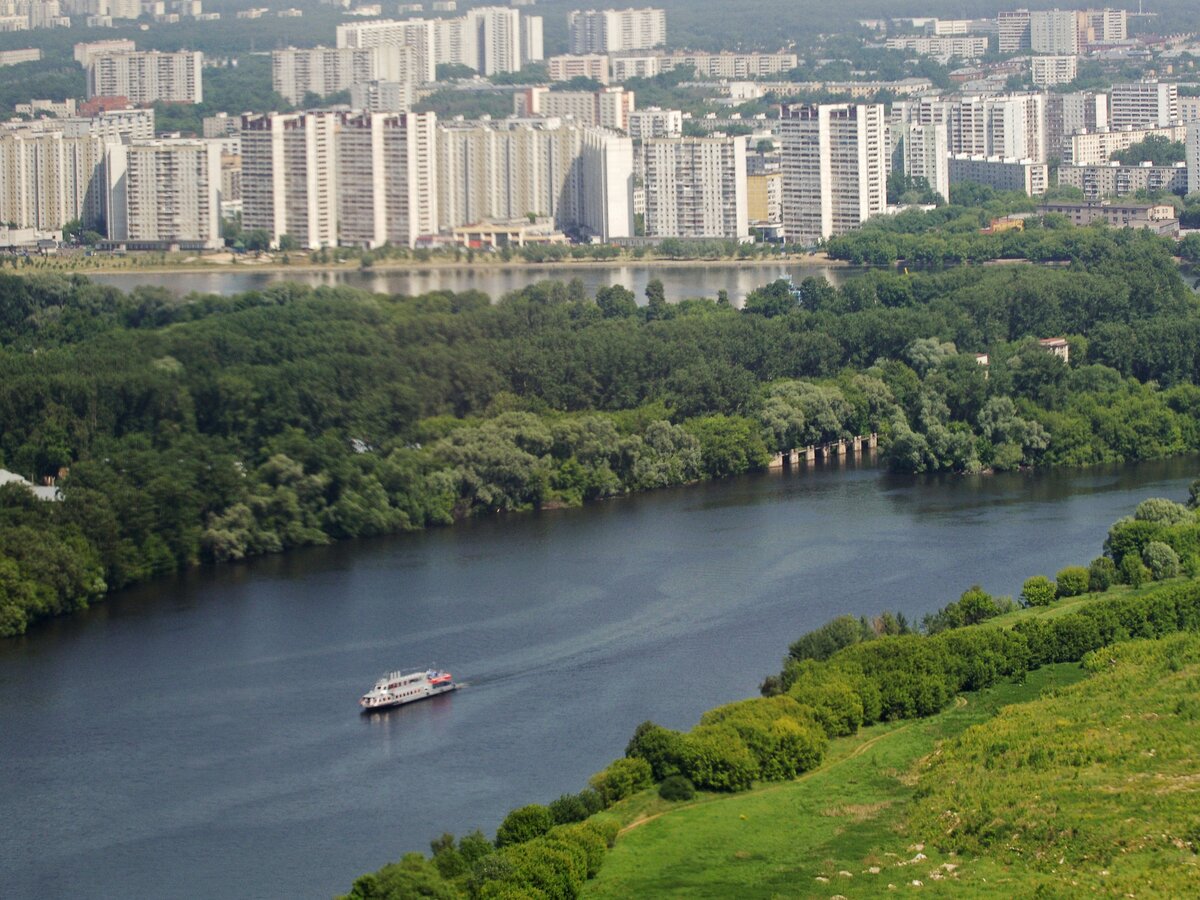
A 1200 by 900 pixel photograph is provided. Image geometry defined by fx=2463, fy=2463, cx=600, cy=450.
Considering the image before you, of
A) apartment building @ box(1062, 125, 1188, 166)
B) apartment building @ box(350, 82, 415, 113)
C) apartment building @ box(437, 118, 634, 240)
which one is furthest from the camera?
apartment building @ box(350, 82, 415, 113)

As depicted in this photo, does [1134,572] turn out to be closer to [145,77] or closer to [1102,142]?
[1102,142]

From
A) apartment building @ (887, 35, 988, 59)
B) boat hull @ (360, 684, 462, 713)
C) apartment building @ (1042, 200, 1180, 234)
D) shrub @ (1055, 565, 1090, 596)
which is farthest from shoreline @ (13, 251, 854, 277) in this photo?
apartment building @ (887, 35, 988, 59)

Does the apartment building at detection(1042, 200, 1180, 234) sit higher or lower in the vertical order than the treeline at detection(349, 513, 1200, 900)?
higher

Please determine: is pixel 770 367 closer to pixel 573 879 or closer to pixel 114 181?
pixel 573 879

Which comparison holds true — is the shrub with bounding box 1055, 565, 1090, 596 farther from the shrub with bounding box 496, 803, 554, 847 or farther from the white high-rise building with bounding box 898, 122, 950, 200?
the white high-rise building with bounding box 898, 122, 950, 200

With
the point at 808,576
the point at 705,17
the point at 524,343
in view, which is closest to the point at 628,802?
the point at 808,576

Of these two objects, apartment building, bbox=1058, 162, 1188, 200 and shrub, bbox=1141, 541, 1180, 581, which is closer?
shrub, bbox=1141, 541, 1180, 581
